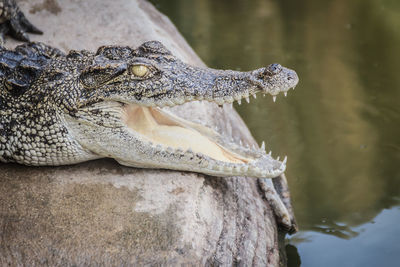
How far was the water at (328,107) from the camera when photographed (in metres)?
3.88

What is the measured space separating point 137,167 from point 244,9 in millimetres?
5884

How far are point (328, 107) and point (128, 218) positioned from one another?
3374 mm

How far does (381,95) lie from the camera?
568 centimetres

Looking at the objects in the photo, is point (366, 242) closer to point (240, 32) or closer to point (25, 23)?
point (25, 23)

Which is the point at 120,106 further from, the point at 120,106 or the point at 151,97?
the point at 151,97

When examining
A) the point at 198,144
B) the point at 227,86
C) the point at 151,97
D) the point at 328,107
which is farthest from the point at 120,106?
the point at 328,107

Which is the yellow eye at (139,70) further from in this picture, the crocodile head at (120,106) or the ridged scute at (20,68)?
the ridged scute at (20,68)

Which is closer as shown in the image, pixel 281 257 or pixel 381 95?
pixel 281 257

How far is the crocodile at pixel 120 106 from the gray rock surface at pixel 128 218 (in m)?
0.11

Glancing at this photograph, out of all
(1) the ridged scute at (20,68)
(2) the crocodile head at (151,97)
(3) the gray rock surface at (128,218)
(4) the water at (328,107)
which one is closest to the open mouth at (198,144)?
(2) the crocodile head at (151,97)

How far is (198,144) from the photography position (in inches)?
124

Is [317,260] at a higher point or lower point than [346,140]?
lower

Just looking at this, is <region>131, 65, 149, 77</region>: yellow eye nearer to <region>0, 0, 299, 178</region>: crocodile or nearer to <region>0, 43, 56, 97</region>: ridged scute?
<region>0, 0, 299, 178</region>: crocodile

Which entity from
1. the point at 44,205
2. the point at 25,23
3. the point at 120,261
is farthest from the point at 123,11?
the point at 120,261
